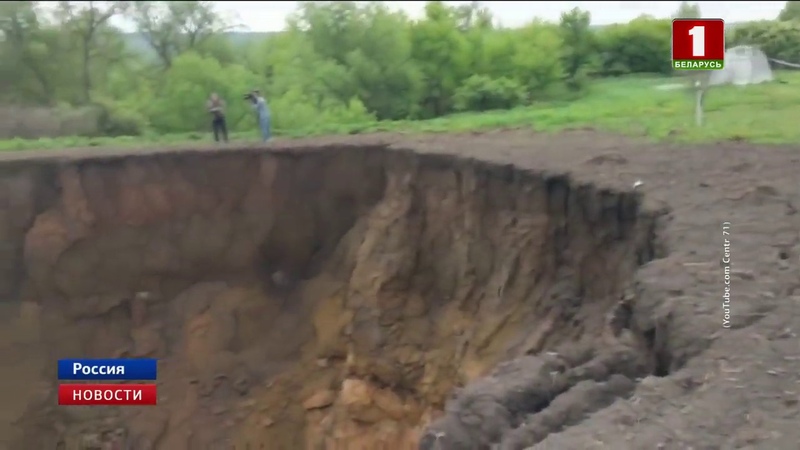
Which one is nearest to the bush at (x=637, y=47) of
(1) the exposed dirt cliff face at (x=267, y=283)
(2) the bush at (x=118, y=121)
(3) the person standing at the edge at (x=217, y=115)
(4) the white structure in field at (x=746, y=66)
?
(4) the white structure in field at (x=746, y=66)

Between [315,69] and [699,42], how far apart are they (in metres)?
17.9

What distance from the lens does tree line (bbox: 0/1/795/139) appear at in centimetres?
2429

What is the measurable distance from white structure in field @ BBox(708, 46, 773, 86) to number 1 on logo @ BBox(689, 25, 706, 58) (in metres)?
0.32

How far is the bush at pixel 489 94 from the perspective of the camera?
24.2m

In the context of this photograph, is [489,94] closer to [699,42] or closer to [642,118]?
[642,118]

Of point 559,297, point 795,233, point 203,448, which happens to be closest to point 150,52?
point 203,448

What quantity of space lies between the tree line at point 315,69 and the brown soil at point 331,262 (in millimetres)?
7603

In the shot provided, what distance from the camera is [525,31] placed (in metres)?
25.4

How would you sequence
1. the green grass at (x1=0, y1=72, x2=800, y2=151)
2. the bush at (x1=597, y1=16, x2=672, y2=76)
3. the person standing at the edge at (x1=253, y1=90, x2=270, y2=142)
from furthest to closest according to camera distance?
the person standing at the edge at (x1=253, y1=90, x2=270, y2=142) → the bush at (x1=597, y1=16, x2=672, y2=76) → the green grass at (x1=0, y1=72, x2=800, y2=151)

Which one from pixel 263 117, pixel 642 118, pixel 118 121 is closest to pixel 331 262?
pixel 263 117

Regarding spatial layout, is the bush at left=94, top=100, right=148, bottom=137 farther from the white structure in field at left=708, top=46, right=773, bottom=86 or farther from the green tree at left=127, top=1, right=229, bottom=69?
the white structure in field at left=708, top=46, right=773, bottom=86

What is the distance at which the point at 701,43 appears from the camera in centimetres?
1167
